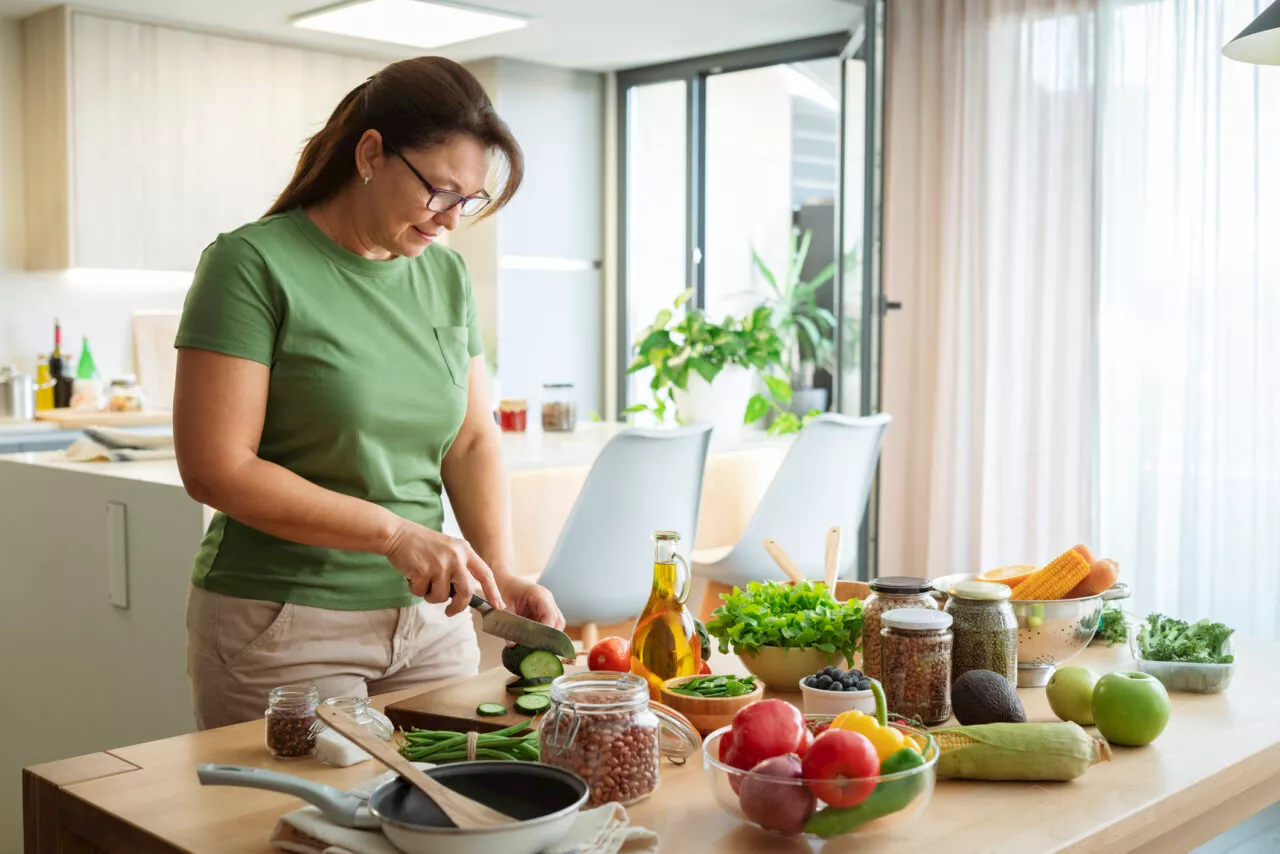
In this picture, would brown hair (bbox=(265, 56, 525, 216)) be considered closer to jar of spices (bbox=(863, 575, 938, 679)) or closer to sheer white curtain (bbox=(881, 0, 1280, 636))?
jar of spices (bbox=(863, 575, 938, 679))

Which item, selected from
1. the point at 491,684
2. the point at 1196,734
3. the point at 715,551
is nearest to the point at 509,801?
the point at 491,684

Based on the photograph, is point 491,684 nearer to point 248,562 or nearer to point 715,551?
point 248,562

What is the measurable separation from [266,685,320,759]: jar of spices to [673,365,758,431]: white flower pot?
2.70 m

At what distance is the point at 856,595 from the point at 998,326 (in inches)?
99.3

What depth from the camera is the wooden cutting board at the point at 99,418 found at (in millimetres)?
4652

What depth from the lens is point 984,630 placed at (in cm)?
149

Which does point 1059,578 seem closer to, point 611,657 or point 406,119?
point 611,657

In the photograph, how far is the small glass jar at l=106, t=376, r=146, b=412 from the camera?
16.0ft

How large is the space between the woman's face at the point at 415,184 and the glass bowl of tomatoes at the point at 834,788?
82cm

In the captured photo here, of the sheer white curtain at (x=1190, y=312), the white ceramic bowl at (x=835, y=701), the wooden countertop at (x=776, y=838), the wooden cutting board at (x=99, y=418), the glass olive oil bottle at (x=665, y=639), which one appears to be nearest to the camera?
the wooden countertop at (x=776, y=838)

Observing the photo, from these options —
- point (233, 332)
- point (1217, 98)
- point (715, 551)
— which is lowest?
point (715, 551)

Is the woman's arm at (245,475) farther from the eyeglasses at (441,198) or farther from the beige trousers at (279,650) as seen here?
the eyeglasses at (441,198)

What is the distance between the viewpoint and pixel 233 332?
1542mm

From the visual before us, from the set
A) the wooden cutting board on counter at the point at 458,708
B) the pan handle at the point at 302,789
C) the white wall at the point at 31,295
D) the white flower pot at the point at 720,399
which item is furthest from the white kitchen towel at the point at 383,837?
the white wall at the point at 31,295
